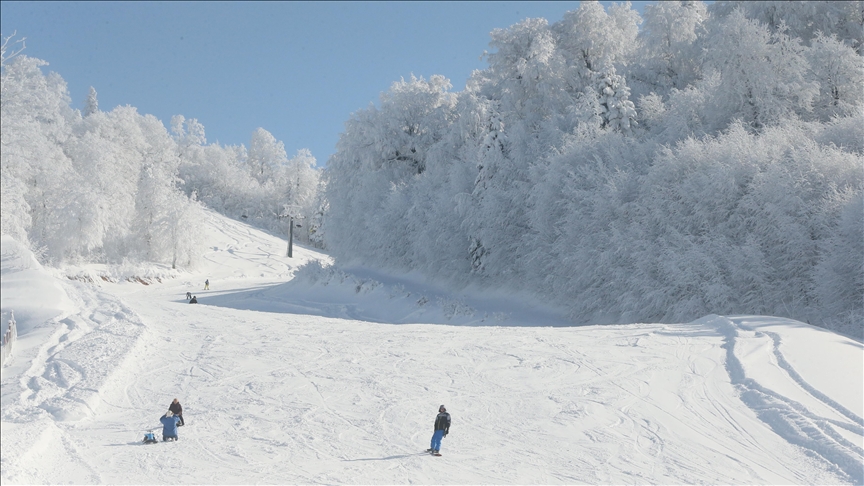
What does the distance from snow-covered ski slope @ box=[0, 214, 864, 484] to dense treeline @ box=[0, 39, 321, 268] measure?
1037mm

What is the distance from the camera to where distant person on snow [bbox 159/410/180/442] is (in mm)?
10877

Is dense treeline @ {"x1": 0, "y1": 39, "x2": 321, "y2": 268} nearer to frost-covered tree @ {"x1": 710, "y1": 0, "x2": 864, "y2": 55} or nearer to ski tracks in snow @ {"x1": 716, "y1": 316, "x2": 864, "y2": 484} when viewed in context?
ski tracks in snow @ {"x1": 716, "y1": 316, "x2": 864, "y2": 484}

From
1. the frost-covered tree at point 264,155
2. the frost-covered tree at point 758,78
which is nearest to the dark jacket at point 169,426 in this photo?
the frost-covered tree at point 758,78

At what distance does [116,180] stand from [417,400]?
46.2 metres

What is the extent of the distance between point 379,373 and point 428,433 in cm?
433

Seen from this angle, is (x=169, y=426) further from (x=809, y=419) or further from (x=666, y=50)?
(x=666, y=50)

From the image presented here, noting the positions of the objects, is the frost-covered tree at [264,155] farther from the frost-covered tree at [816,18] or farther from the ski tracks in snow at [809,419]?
the ski tracks in snow at [809,419]

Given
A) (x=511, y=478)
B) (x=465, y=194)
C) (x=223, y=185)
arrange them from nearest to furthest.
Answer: (x=511, y=478) → (x=465, y=194) → (x=223, y=185)

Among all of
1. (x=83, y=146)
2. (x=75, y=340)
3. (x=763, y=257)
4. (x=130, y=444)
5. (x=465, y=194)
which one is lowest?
(x=130, y=444)

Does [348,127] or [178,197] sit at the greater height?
[348,127]

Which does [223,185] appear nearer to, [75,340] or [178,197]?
[178,197]

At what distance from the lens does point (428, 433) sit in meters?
11.8

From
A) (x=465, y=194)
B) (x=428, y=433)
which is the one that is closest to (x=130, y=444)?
(x=428, y=433)

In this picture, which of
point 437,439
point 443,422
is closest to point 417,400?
point 437,439
